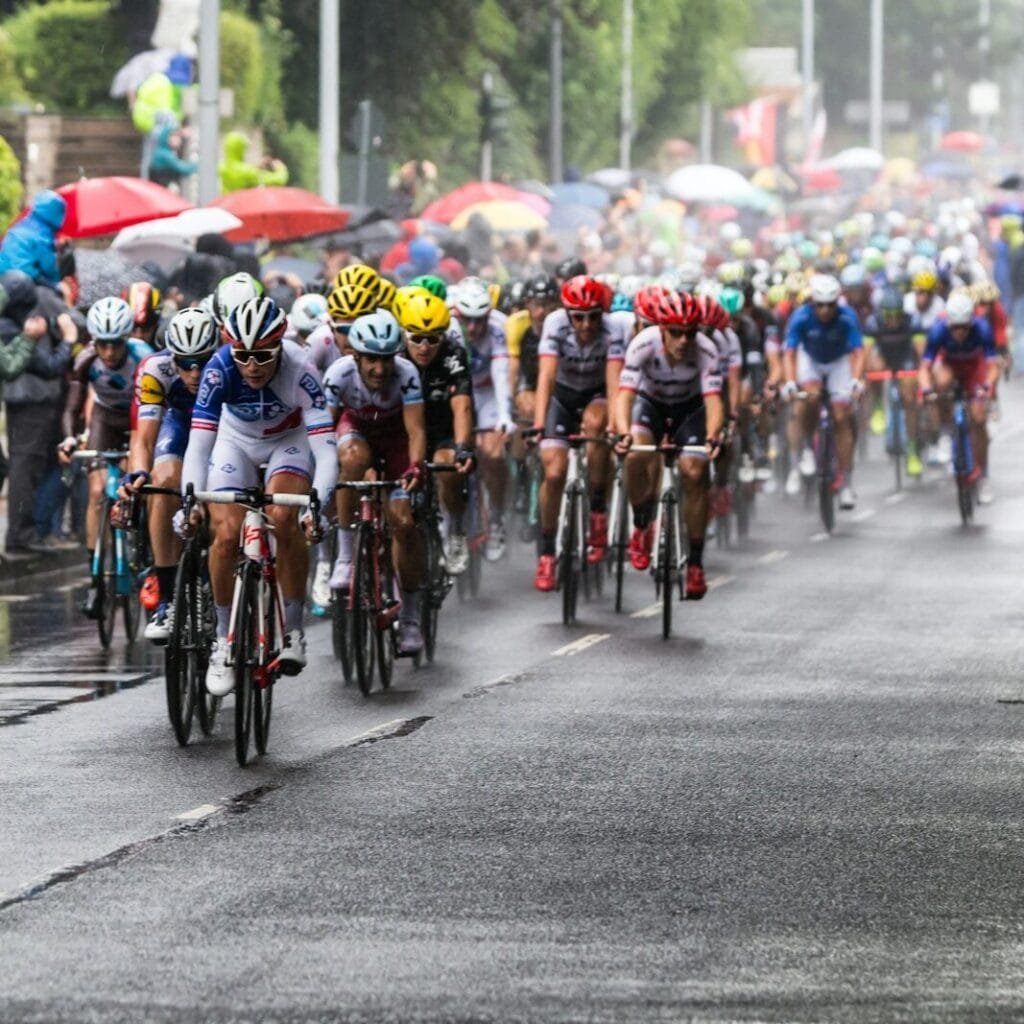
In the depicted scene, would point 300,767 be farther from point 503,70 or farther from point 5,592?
point 503,70

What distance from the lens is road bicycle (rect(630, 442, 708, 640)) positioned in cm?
1620

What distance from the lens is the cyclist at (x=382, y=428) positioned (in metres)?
14.0

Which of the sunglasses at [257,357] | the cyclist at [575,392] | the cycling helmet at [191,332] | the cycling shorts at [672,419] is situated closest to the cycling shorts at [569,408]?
the cyclist at [575,392]

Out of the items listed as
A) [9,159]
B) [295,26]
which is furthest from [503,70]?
[9,159]

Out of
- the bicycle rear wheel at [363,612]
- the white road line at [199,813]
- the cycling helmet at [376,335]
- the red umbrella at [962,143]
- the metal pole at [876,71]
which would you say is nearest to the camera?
the white road line at [199,813]

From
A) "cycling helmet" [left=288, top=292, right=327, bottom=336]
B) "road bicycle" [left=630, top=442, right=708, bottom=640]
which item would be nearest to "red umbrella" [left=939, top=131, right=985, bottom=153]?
"cycling helmet" [left=288, top=292, right=327, bottom=336]

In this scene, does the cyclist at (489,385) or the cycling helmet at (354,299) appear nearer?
the cycling helmet at (354,299)

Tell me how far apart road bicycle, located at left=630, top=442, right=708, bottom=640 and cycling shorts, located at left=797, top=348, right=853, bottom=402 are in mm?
7490

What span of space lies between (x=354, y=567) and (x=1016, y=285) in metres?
34.5

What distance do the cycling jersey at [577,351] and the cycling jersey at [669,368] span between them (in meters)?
0.92

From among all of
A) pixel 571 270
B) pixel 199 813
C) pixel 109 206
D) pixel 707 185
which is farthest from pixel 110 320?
pixel 707 185

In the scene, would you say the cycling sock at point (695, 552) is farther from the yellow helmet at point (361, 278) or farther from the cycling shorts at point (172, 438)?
the cycling shorts at point (172, 438)

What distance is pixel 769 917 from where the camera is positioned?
8.47 meters

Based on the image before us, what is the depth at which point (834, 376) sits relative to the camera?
24109 mm
